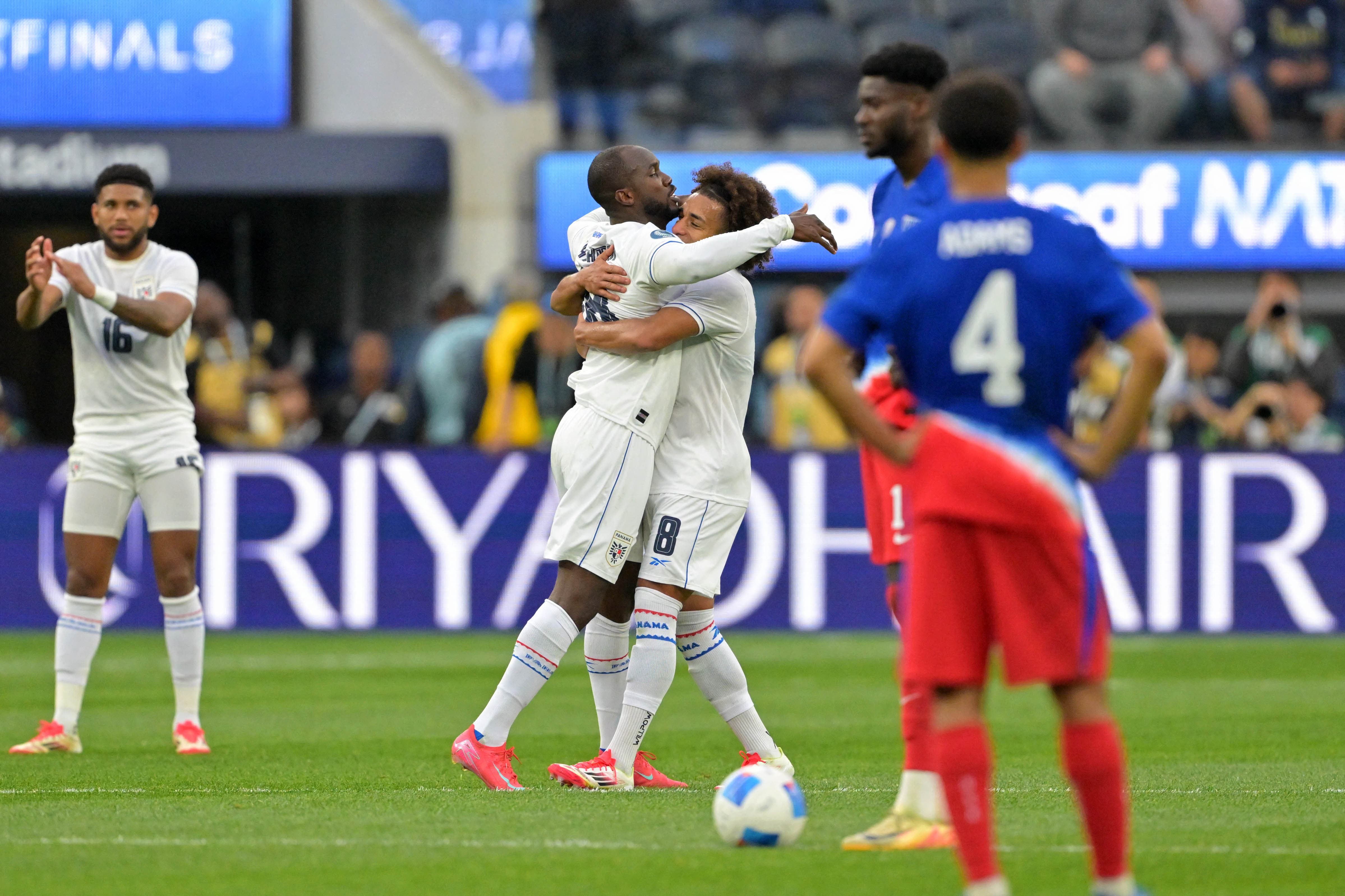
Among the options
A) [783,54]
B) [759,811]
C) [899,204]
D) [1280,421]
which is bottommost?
[759,811]

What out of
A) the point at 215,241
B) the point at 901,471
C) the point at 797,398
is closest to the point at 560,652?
the point at 901,471

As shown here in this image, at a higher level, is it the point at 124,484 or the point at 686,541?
the point at 124,484

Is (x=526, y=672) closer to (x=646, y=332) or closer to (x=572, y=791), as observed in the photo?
(x=572, y=791)

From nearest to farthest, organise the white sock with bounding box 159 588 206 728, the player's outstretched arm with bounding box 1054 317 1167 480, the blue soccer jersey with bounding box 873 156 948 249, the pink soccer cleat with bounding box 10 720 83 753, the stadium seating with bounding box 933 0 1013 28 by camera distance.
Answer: the player's outstretched arm with bounding box 1054 317 1167 480 < the blue soccer jersey with bounding box 873 156 948 249 < the pink soccer cleat with bounding box 10 720 83 753 < the white sock with bounding box 159 588 206 728 < the stadium seating with bounding box 933 0 1013 28

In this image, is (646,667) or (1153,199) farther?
(1153,199)

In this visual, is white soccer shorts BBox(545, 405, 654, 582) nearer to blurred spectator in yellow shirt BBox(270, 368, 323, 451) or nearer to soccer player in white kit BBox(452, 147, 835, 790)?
soccer player in white kit BBox(452, 147, 835, 790)

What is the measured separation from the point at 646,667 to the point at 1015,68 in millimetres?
12772

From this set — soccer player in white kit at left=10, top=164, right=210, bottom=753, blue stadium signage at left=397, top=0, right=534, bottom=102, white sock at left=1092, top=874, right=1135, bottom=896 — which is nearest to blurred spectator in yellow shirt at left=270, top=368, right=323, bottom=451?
blue stadium signage at left=397, top=0, right=534, bottom=102

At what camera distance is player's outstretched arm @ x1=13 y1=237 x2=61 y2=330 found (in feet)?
26.8

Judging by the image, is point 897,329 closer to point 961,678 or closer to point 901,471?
point 961,678

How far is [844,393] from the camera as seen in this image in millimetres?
4641

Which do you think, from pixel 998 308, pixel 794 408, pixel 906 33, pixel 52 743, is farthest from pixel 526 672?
pixel 906 33

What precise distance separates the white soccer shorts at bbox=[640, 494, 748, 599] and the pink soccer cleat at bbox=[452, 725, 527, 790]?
2.56ft

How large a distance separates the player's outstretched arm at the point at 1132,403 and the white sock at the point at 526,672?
2.65 meters
